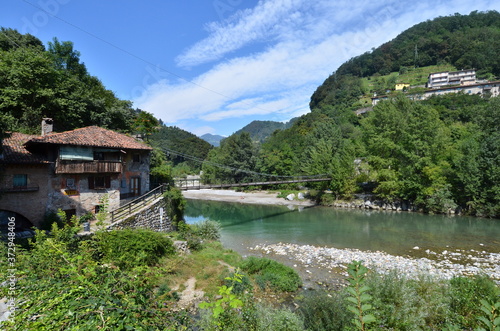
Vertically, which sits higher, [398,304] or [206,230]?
[398,304]

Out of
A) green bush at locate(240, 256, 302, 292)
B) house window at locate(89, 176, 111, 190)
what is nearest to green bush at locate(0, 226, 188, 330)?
green bush at locate(240, 256, 302, 292)

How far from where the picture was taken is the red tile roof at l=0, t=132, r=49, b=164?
11.4m

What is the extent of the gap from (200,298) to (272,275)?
311cm

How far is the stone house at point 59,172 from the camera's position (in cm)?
1167

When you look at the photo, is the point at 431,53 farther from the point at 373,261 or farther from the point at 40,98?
the point at 40,98

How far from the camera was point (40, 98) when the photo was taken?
1706cm

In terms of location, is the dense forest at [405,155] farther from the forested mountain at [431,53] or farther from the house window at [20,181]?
the forested mountain at [431,53]

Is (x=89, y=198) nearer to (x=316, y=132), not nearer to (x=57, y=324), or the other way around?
(x=57, y=324)

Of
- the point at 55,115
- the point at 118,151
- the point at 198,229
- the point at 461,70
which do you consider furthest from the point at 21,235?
the point at 461,70

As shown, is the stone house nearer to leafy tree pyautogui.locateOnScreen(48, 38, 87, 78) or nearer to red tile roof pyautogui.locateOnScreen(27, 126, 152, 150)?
red tile roof pyautogui.locateOnScreen(27, 126, 152, 150)

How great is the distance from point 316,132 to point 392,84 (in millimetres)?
52446

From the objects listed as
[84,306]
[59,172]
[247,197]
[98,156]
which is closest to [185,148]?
[247,197]

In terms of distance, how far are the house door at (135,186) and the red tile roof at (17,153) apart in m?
4.76

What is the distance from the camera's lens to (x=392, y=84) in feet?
263
